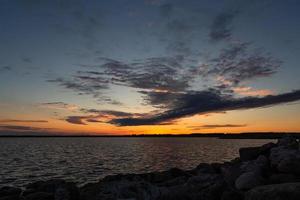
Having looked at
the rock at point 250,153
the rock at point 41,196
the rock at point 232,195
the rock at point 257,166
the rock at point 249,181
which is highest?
the rock at point 250,153

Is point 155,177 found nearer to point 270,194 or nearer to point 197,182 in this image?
point 197,182

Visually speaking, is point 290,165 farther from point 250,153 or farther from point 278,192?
point 250,153

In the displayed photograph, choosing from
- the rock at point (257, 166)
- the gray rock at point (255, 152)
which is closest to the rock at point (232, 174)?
the rock at point (257, 166)

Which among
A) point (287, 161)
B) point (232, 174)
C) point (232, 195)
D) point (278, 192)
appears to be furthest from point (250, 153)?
point (278, 192)

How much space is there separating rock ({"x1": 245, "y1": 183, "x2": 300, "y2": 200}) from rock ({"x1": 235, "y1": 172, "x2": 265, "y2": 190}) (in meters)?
2.89

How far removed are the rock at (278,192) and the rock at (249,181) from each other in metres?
Result: 2.89

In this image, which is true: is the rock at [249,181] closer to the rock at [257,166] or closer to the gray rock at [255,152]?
the rock at [257,166]

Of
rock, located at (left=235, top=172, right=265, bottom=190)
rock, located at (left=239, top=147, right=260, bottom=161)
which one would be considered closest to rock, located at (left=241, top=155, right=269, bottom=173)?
rock, located at (left=235, top=172, right=265, bottom=190)

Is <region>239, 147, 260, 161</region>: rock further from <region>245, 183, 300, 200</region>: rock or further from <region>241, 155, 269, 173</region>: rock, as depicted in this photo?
<region>245, 183, 300, 200</region>: rock

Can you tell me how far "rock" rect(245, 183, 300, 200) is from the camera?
8914 mm

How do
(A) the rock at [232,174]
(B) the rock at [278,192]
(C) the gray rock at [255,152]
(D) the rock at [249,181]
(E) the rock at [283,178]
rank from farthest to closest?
(C) the gray rock at [255,152], (A) the rock at [232,174], (D) the rock at [249,181], (E) the rock at [283,178], (B) the rock at [278,192]

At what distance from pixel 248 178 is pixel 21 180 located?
20990mm

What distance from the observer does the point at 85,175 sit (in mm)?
30391

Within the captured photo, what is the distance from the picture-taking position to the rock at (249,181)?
12.5 meters
